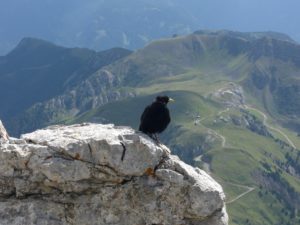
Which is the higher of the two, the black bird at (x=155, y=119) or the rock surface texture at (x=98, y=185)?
the black bird at (x=155, y=119)

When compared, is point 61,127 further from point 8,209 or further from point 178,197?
point 178,197

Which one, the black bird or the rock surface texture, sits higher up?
the black bird

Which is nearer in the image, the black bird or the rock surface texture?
the rock surface texture

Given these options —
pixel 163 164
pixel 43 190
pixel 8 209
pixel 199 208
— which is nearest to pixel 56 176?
pixel 43 190

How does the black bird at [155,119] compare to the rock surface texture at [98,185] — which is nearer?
the rock surface texture at [98,185]

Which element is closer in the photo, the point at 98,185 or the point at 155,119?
the point at 98,185
